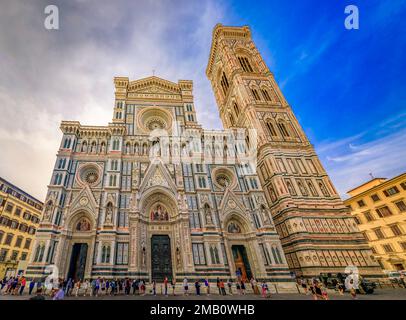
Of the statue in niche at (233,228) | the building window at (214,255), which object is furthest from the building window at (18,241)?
the statue in niche at (233,228)

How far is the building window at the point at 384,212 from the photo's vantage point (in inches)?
1234

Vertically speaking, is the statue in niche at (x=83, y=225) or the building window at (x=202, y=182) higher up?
the building window at (x=202, y=182)

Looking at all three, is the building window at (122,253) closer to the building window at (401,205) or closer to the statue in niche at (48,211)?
the statue in niche at (48,211)

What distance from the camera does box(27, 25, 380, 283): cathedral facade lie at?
1966 centimetres

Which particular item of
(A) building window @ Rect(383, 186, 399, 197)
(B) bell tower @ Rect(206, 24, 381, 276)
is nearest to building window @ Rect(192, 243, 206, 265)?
(B) bell tower @ Rect(206, 24, 381, 276)

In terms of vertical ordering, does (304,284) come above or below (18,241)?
below

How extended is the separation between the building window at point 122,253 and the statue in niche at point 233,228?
1038 cm

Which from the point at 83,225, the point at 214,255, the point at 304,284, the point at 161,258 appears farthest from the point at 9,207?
the point at 304,284

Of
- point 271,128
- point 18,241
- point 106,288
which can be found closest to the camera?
point 106,288

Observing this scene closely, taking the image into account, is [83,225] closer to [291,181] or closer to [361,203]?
[291,181]

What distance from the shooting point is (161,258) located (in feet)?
67.1

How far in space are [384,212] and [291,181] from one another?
18.9 metres

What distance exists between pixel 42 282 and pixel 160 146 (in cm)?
1680
